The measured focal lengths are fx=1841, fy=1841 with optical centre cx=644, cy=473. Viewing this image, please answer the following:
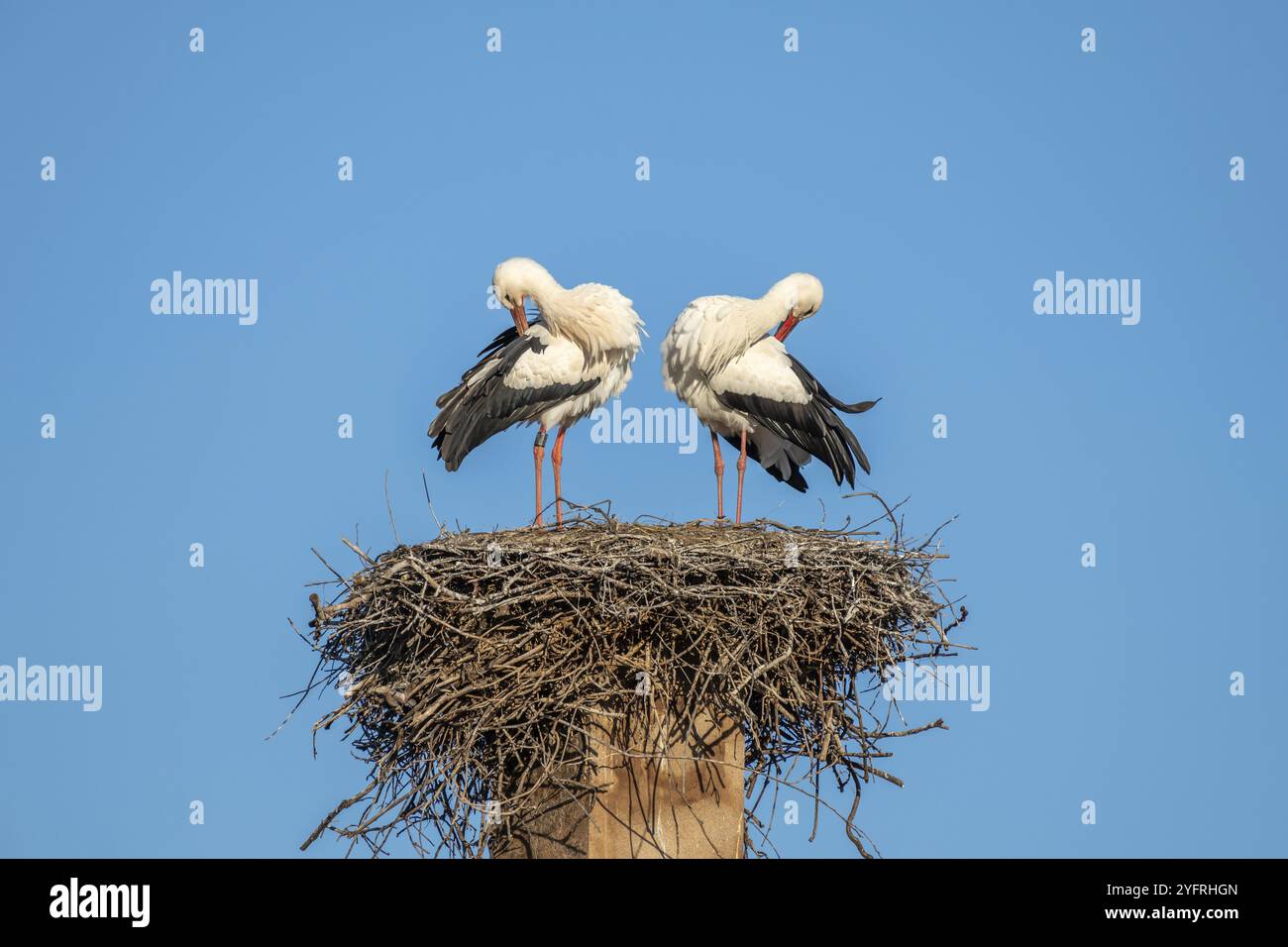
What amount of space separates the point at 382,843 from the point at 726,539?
6.50 feet

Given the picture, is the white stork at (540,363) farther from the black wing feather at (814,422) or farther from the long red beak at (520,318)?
the black wing feather at (814,422)

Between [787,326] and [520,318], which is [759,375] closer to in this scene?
[787,326]

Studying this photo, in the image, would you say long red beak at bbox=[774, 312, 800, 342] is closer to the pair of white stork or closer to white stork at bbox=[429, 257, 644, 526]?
the pair of white stork

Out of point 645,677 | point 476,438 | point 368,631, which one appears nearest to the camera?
point 645,677

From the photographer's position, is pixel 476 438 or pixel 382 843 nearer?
pixel 382 843

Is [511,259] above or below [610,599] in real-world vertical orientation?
above

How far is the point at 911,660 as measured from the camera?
26.3 ft

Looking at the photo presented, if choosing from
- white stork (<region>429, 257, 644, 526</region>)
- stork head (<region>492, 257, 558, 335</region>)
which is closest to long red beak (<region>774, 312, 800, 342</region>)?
white stork (<region>429, 257, 644, 526</region>)

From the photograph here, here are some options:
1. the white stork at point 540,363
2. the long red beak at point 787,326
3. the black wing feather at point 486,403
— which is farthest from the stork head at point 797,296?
the black wing feather at point 486,403

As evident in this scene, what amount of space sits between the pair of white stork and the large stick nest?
6.06 ft
